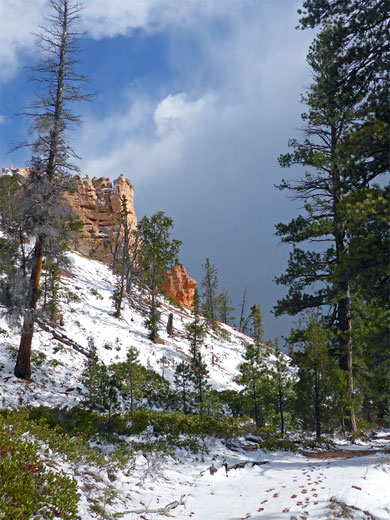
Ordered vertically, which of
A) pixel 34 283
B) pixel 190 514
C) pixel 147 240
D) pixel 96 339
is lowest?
pixel 190 514

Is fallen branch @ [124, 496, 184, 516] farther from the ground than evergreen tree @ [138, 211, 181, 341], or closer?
closer

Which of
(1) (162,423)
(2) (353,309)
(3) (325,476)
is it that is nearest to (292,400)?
(2) (353,309)

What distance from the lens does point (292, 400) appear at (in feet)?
45.2

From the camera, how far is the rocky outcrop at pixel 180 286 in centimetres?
6606

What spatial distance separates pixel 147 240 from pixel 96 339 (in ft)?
37.7

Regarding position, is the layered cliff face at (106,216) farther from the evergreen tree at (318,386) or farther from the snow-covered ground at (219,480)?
the evergreen tree at (318,386)

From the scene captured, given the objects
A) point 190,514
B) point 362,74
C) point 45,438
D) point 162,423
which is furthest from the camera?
point 162,423

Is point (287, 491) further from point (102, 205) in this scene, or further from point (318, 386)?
point (102, 205)

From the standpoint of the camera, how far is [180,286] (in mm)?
68125

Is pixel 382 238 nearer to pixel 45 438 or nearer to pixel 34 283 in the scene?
pixel 45 438

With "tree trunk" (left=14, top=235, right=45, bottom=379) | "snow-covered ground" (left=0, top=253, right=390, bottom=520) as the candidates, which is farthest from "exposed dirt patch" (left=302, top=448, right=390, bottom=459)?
"tree trunk" (left=14, top=235, right=45, bottom=379)

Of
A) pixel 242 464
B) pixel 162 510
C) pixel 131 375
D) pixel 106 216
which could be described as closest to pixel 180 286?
pixel 106 216

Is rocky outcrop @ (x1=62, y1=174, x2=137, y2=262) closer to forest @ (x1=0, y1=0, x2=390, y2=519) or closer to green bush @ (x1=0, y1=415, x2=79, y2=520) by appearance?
forest @ (x1=0, y1=0, x2=390, y2=519)

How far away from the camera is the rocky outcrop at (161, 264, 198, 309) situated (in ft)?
217
